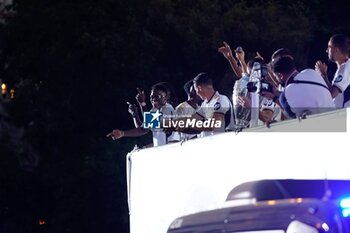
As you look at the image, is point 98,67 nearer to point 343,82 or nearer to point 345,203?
point 343,82

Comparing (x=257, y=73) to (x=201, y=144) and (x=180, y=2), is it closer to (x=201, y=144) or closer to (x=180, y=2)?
(x=201, y=144)

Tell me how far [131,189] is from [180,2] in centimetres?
1397

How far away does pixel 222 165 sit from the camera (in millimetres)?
6641

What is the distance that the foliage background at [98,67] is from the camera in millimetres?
21141

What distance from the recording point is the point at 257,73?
8.78 metres

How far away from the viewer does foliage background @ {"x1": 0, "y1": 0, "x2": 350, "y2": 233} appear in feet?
69.4

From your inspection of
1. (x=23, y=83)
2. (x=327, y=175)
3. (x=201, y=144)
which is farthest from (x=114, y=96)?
(x=327, y=175)

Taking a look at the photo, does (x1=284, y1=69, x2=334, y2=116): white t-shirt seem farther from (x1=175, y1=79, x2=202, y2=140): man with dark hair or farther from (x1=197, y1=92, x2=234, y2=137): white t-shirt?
(x1=175, y1=79, x2=202, y2=140): man with dark hair

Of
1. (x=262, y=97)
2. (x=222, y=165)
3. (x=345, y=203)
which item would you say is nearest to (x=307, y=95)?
(x=222, y=165)

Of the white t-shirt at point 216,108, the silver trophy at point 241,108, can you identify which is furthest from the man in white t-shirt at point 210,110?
the silver trophy at point 241,108

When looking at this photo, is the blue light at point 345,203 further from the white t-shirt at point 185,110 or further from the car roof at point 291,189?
the white t-shirt at point 185,110

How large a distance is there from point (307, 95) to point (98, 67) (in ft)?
46.8

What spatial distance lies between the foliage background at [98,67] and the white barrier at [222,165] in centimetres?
1197

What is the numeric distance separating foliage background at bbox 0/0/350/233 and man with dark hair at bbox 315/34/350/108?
1182 cm
